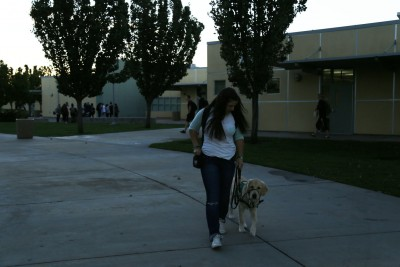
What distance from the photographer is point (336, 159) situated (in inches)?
483

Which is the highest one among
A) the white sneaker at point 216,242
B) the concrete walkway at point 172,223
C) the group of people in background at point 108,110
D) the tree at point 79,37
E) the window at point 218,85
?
the tree at point 79,37

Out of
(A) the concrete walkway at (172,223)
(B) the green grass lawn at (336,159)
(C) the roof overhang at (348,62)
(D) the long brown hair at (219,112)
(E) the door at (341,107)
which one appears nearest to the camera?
(A) the concrete walkway at (172,223)

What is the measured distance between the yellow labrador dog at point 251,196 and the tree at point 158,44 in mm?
22678

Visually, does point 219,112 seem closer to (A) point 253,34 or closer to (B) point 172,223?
(B) point 172,223

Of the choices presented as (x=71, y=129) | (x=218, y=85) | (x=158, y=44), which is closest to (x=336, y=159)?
(x=218, y=85)

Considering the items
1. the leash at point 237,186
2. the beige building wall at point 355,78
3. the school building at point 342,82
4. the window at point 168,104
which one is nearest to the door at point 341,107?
the school building at point 342,82

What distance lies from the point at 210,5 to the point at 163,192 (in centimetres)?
1026

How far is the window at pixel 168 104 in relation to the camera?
5009 centimetres

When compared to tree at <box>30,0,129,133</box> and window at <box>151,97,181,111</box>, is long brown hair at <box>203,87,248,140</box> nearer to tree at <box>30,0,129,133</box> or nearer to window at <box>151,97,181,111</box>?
tree at <box>30,0,129,133</box>

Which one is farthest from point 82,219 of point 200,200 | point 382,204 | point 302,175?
point 302,175

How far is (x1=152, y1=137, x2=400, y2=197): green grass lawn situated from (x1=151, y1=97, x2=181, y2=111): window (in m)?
32.4

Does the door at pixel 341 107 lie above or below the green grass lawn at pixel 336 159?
above

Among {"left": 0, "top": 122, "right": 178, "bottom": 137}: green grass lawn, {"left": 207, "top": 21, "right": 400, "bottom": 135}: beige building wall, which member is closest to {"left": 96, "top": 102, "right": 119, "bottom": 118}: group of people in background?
{"left": 0, "top": 122, "right": 178, "bottom": 137}: green grass lawn

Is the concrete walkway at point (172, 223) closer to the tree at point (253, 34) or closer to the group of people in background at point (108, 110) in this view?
the tree at point (253, 34)
